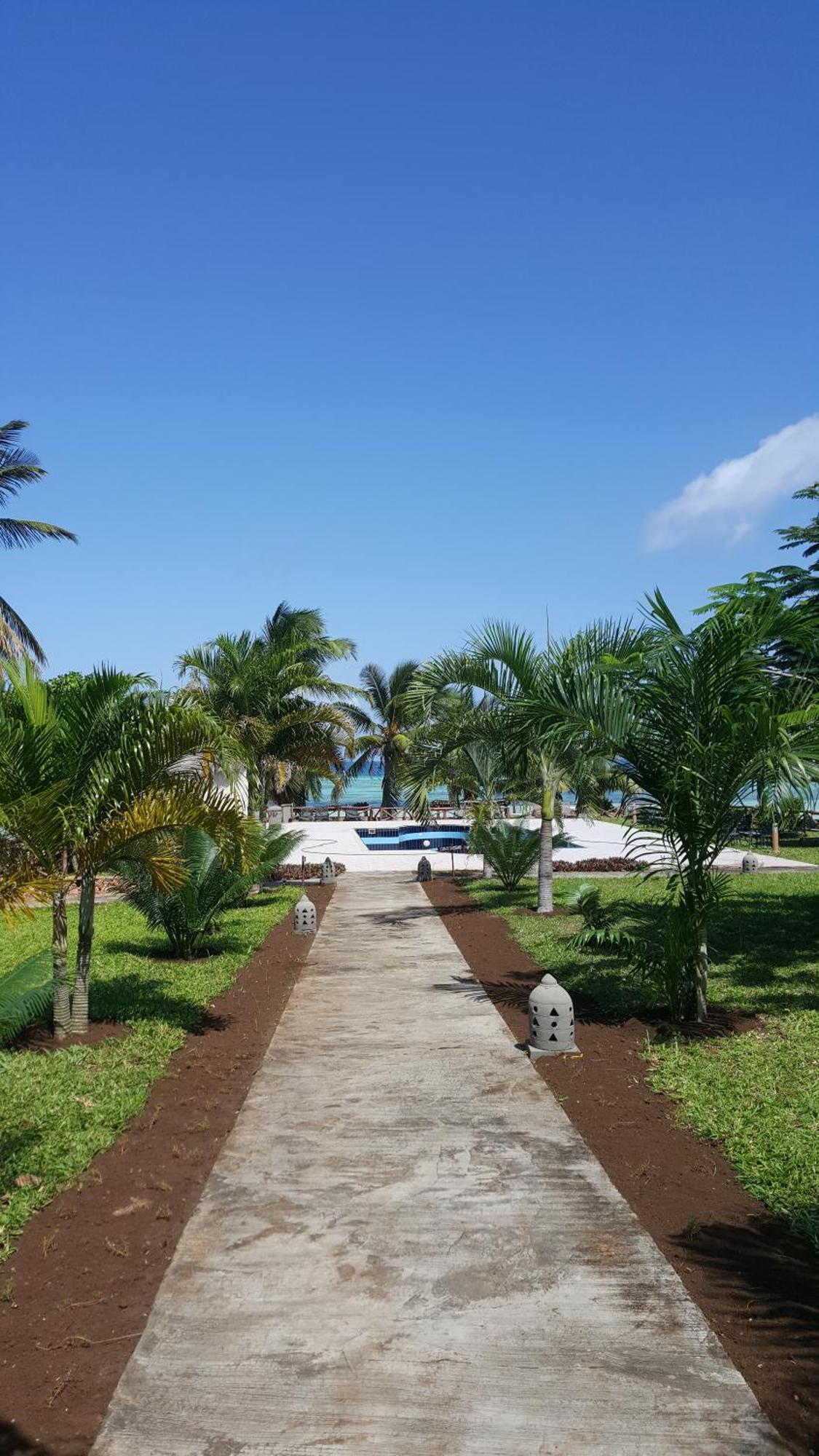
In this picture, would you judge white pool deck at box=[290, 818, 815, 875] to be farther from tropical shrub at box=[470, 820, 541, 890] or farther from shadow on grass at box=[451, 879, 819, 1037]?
shadow on grass at box=[451, 879, 819, 1037]

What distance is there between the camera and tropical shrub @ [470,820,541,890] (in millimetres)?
17000

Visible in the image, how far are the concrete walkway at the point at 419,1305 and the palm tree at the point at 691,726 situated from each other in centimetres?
229

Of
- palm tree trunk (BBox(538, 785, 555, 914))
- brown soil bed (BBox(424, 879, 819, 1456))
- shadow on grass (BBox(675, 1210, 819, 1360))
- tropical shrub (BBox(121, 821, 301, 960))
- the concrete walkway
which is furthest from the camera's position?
palm tree trunk (BBox(538, 785, 555, 914))

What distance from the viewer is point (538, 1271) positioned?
403 centimetres

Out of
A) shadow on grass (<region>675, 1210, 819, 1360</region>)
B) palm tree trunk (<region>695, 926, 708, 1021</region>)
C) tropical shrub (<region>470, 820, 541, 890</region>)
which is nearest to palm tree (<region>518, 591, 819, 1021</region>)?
palm tree trunk (<region>695, 926, 708, 1021</region>)

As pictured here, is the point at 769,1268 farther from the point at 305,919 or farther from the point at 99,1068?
the point at 305,919

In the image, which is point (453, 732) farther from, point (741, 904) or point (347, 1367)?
point (347, 1367)

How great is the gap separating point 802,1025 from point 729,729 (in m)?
2.66

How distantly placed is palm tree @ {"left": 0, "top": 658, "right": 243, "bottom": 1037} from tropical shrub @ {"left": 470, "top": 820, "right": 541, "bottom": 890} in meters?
10.1

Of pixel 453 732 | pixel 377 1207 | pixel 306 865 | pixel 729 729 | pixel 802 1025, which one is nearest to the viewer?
pixel 377 1207

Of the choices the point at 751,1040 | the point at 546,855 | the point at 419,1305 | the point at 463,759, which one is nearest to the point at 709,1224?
the point at 419,1305

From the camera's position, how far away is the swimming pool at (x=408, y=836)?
33375mm

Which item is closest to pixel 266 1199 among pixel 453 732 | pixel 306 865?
pixel 453 732

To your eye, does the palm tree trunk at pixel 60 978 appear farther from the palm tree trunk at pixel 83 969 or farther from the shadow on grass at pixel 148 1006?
the shadow on grass at pixel 148 1006
